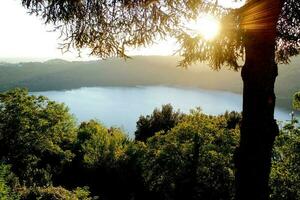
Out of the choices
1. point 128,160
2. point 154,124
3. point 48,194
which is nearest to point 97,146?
point 128,160

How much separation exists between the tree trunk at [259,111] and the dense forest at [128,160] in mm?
8605

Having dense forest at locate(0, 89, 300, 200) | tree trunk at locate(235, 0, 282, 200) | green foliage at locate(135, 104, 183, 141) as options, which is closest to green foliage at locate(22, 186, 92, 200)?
dense forest at locate(0, 89, 300, 200)

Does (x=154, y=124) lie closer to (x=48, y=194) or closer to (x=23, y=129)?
(x=23, y=129)

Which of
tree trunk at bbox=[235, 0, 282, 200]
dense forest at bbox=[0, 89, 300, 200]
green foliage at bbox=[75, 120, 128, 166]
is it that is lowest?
green foliage at bbox=[75, 120, 128, 166]

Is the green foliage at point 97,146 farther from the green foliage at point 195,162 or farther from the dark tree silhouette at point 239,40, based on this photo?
the dark tree silhouette at point 239,40

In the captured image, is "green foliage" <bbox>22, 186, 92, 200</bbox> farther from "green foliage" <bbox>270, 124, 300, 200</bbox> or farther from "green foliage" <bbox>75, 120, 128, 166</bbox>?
"green foliage" <bbox>75, 120, 128, 166</bbox>

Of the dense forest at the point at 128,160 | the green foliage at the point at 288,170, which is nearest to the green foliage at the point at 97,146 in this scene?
the dense forest at the point at 128,160

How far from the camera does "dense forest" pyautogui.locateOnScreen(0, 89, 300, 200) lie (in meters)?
17.9

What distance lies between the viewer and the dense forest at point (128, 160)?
17.9m

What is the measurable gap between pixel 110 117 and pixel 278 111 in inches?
3267

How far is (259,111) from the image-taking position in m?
5.15

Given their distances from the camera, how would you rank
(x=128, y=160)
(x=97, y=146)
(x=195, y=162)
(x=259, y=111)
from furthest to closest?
(x=97, y=146) → (x=128, y=160) → (x=195, y=162) → (x=259, y=111)

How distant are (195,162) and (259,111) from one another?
20.6 m

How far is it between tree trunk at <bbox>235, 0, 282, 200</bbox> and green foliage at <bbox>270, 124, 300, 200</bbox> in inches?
500
